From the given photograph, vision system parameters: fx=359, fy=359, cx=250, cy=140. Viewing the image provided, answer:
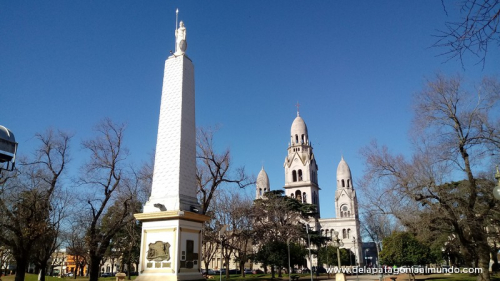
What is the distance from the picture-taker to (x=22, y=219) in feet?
80.4

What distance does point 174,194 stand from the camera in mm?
14641

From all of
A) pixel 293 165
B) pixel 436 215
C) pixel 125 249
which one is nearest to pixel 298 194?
pixel 293 165

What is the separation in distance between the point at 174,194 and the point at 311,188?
6502 centimetres

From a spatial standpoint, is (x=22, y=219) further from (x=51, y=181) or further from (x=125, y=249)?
(x=125, y=249)

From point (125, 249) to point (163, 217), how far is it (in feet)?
134

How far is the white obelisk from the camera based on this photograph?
13594 millimetres

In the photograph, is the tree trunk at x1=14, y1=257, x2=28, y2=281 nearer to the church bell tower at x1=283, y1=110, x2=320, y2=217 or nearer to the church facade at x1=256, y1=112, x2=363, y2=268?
the church facade at x1=256, y1=112, x2=363, y2=268

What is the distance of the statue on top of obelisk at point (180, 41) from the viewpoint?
17.9 m

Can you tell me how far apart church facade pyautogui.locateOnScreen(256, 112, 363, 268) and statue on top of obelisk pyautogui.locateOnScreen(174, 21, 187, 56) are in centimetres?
6131

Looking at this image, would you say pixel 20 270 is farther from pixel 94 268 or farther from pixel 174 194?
pixel 174 194

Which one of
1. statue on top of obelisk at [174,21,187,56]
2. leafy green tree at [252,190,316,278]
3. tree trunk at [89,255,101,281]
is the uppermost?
statue on top of obelisk at [174,21,187,56]

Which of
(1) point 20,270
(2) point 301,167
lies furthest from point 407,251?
(2) point 301,167

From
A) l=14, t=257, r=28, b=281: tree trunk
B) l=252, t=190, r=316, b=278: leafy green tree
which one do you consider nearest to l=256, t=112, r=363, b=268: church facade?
l=252, t=190, r=316, b=278: leafy green tree

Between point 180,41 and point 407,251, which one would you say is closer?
point 180,41
